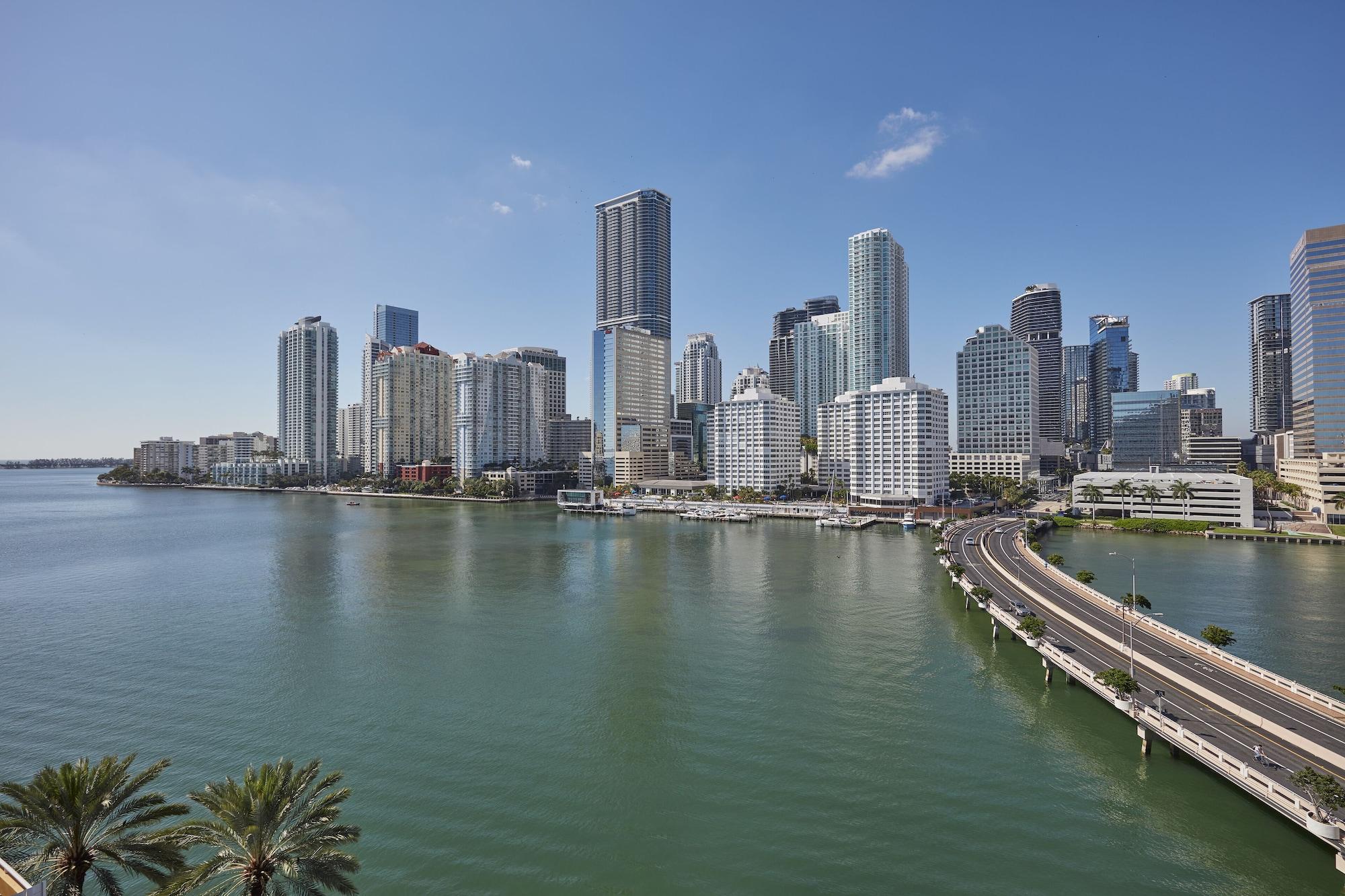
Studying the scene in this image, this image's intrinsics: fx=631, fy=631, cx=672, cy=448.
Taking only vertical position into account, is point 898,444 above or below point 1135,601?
above

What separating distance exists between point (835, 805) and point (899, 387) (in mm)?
135133

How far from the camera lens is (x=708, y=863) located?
2386 centimetres

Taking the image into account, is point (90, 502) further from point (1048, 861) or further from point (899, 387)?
point (1048, 861)

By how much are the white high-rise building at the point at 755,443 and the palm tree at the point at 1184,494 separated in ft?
289

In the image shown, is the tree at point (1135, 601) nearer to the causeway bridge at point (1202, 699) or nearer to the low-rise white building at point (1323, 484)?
the causeway bridge at point (1202, 699)

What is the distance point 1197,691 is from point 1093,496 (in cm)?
10965

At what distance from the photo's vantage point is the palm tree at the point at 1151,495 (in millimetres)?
120188

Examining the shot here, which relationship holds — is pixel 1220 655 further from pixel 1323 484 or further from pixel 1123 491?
pixel 1323 484

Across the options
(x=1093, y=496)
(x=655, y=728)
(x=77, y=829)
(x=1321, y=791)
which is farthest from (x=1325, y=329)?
(x=77, y=829)

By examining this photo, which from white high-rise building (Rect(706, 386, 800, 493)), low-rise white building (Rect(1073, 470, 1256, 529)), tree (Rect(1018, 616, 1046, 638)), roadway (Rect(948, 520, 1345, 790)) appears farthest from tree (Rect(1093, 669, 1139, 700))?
white high-rise building (Rect(706, 386, 800, 493))

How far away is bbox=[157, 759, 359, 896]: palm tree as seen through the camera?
53.4 ft

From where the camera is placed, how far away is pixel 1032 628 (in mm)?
45094

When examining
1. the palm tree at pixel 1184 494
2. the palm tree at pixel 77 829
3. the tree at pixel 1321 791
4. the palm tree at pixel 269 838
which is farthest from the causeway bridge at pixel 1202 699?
the palm tree at pixel 1184 494

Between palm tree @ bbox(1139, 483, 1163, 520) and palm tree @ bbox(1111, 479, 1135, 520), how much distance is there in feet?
7.39
